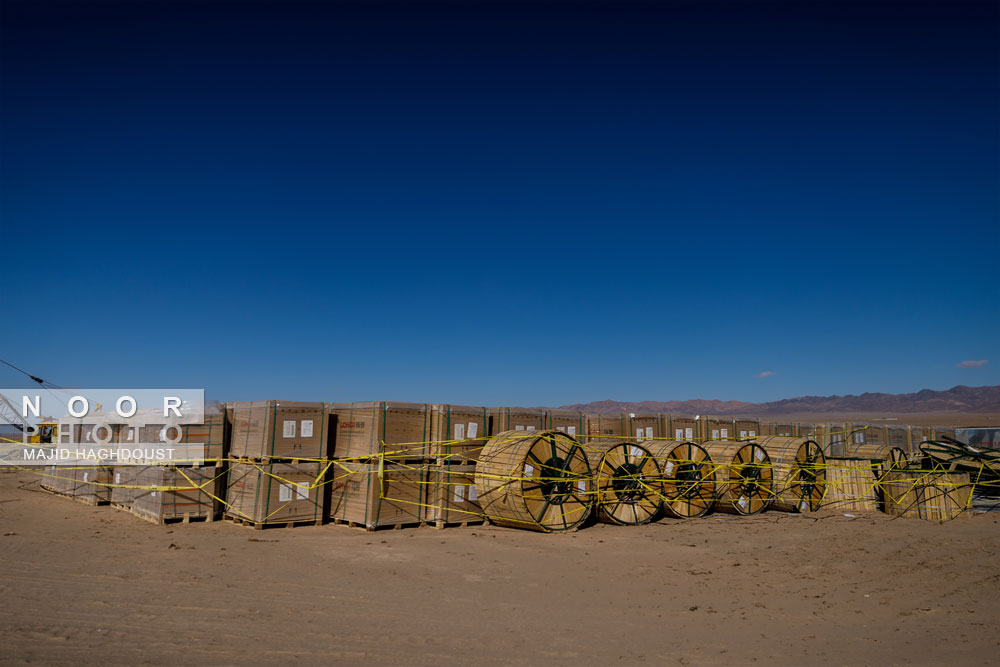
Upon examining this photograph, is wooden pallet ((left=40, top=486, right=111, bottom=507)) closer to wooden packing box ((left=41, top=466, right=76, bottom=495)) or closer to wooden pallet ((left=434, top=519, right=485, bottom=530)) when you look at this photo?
wooden packing box ((left=41, top=466, right=76, bottom=495))

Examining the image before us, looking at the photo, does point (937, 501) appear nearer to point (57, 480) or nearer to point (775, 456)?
point (775, 456)

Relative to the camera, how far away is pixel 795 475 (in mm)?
15969

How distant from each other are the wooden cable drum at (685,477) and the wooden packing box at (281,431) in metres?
7.29

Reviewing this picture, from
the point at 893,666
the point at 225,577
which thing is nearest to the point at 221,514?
the point at 225,577

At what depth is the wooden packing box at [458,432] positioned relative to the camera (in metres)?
13.1

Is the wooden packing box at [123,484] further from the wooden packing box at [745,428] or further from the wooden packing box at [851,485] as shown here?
the wooden packing box at [745,428]

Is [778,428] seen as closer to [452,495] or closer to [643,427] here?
[643,427]

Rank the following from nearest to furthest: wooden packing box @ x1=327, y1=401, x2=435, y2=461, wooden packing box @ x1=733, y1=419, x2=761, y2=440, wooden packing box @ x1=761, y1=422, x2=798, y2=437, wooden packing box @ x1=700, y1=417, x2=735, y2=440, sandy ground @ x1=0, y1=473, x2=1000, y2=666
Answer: sandy ground @ x1=0, y1=473, x2=1000, y2=666
wooden packing box @ x1=327, y1=401, x2=435, y2=461
wooden packing box @ x1=700, y1=417, x2=735, y2=440
wooden packing box @ x1=733, y1=419, x2=761, y2=440
wooden packing box @ x1=761, y1=422, x2=798, y2=437

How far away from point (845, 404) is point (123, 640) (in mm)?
211240

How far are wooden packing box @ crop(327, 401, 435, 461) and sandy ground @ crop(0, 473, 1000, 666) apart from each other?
144 centimetres

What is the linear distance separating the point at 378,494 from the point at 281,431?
2151mm

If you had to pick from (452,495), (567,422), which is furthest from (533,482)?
(567,422)

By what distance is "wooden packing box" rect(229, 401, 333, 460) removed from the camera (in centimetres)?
1201

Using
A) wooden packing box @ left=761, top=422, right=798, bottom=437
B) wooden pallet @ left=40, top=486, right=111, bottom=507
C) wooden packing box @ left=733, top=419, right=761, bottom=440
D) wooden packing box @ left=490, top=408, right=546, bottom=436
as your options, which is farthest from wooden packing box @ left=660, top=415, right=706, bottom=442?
wooden pallet @ left=40, top=486, right=111, bottom=507
